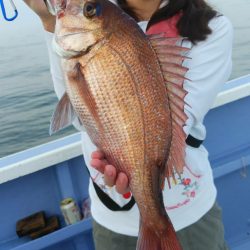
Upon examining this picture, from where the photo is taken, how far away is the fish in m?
1.05

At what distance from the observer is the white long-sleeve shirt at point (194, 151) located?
4.95 feet

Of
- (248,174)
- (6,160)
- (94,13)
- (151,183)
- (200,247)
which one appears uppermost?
(94,13)

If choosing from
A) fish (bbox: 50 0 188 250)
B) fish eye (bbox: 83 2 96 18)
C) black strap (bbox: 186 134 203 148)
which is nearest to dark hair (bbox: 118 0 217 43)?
black strap (bbox: 186 134 203 148)

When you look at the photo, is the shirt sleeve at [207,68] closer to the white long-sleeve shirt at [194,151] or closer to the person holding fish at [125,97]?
the white long-sleeve shirt at [194,151]

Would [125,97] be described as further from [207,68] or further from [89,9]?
[207,68]

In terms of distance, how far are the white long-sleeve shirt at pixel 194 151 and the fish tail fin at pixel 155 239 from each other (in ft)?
1.13

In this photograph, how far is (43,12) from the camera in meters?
1.30

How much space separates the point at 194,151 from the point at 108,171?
0.64m

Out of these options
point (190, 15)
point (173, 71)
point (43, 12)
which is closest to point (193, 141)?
point (190, 15)

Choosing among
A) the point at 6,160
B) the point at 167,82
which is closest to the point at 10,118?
the point at 6,160

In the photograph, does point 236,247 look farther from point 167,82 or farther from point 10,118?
point 10,118

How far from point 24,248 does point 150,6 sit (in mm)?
1544

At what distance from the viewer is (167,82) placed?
3.64ft

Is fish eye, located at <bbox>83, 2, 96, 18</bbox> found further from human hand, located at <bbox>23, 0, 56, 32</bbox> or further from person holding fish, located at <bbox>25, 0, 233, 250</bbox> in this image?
human hand, located at <bbox>23, 0, 56, 32</bbox>
